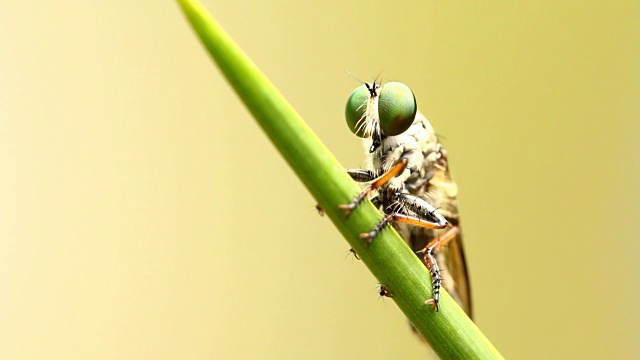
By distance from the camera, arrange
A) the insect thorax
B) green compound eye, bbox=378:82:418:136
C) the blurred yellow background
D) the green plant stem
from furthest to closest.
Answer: the blurred yellow background → the insect thorax → green compound eye, bbox=378:82:418:136 → the green plant stem

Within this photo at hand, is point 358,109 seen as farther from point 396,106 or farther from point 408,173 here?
point 408,173

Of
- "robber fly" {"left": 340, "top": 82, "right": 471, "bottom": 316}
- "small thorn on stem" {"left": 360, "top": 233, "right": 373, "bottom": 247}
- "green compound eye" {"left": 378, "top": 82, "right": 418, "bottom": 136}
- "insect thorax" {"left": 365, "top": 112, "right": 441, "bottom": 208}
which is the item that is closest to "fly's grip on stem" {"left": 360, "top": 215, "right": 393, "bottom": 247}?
"small thorn on stem" {"left": 360, "top": 233, "right": 373, "bottom": 247}

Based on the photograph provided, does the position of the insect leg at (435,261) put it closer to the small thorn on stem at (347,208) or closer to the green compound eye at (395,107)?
the small thorn on stem at (347,208)

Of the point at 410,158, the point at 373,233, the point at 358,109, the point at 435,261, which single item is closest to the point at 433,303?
the point at 373,233

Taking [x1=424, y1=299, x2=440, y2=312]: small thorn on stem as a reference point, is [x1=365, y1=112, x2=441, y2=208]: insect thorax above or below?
above

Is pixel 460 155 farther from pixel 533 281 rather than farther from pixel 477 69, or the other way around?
pixel 533 281

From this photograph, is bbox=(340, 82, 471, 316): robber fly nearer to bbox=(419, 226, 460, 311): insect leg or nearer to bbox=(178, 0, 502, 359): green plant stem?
bbox=(419, 226, 460, 311): insect leg

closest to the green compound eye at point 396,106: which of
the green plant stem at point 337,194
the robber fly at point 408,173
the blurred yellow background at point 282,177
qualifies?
the robber fly at point 408,173

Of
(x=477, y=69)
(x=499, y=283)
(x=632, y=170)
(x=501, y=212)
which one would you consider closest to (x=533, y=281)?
(x=499, y=283)
